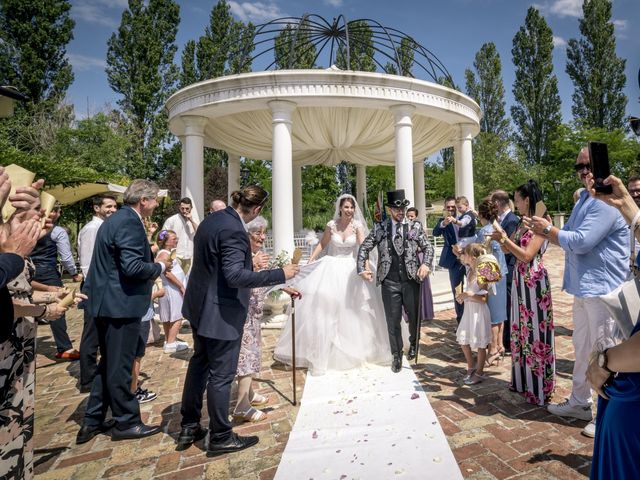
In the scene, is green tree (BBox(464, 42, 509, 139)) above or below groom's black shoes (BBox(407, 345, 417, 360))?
above

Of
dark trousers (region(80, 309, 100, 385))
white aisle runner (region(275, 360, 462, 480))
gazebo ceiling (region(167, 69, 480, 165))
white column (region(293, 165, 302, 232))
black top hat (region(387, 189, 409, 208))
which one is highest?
gazebo ceiling (region(167, 69, 480, 165))

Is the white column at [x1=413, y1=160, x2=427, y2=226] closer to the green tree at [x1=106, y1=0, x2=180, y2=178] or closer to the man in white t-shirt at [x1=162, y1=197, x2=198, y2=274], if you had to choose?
the man in white t-shirt at [x1=162, y1=197, x2=198, y2=274]

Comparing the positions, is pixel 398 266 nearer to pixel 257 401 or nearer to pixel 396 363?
pixel 396 363

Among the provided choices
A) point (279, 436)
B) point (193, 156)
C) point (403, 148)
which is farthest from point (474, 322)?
point (193, 156)

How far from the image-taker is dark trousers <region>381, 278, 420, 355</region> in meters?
4.70

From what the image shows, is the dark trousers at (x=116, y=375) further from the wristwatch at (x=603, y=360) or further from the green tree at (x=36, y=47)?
the green tree at (x=36, y=47)

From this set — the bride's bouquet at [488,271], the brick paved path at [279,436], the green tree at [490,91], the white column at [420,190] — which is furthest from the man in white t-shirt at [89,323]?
the green tree at [490,91]

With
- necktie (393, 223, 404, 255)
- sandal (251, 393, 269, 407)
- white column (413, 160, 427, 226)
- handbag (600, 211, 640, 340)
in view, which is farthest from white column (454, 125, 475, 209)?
handbag (600, 211, 640, 340)

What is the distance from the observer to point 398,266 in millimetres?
4750

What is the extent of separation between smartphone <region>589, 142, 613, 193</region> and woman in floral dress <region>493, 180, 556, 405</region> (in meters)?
1.32

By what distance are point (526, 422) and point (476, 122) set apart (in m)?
8.55

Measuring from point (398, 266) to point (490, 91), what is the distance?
37.2 metres

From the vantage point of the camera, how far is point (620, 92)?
32969 mm

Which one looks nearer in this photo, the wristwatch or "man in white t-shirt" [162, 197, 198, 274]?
the wristwatch
